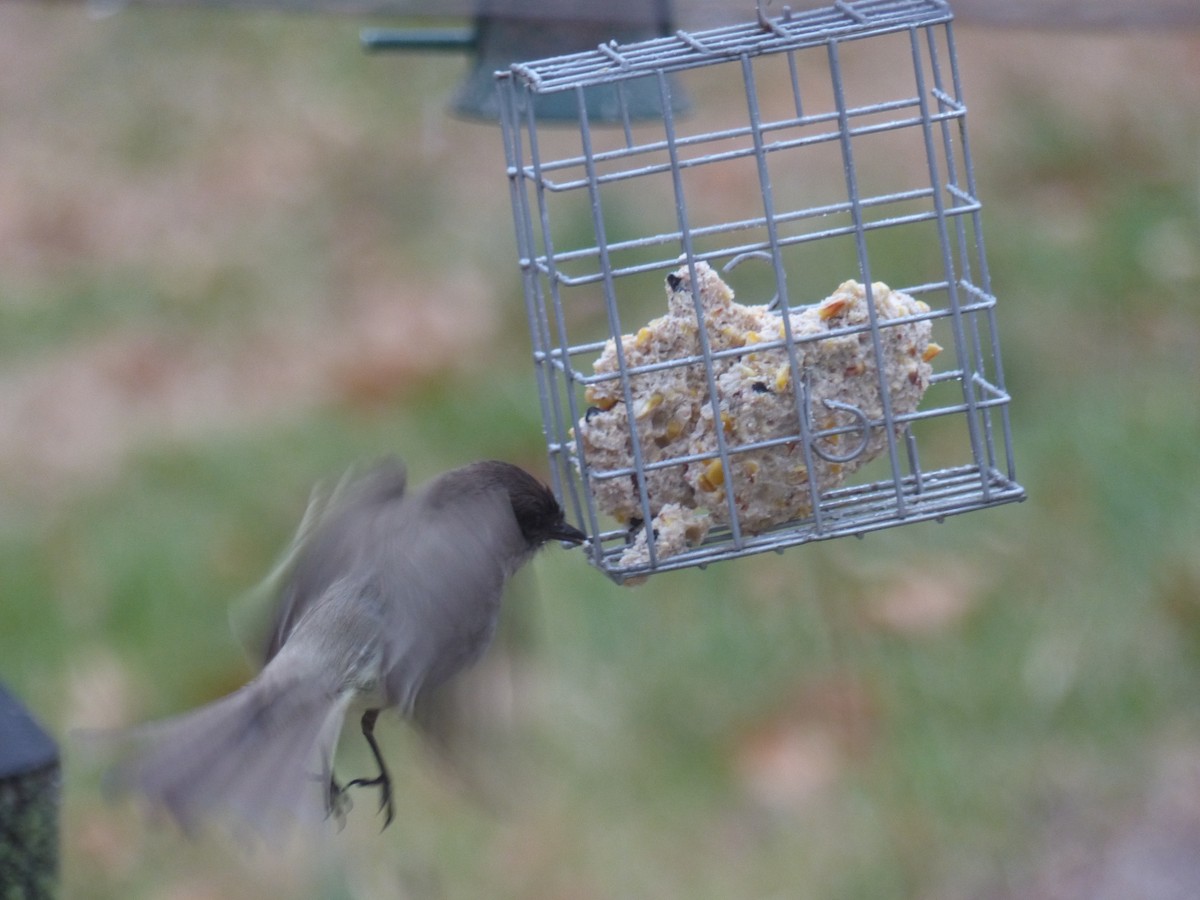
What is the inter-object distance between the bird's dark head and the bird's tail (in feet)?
1.68

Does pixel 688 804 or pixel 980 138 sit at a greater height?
pixel 980 138

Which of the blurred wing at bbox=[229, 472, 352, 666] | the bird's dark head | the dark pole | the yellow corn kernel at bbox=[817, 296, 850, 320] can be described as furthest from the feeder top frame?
the dark pole

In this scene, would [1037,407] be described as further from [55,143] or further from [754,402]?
[55,143]

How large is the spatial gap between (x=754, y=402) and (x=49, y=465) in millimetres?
3663

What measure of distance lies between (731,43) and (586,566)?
2.47 meters

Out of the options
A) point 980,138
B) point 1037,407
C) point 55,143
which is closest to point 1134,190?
point 980,138

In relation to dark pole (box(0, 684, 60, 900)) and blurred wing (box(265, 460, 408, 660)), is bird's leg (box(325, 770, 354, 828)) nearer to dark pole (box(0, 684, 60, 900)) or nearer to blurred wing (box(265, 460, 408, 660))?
blurred wing (box(265, 460, 408, 660))

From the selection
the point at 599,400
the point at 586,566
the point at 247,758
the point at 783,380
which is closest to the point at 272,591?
the point at 247,758

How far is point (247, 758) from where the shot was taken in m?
2.68

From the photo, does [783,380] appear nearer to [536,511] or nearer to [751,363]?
[751,363]

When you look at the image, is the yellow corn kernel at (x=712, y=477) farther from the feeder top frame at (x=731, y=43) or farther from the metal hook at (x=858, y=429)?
the feeder top frame at (x=731, y=43)

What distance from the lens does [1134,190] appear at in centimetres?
639

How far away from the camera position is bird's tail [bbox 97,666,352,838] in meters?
2.50

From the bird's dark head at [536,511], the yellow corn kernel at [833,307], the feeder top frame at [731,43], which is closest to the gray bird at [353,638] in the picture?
the bird's dark head at [536,511]
